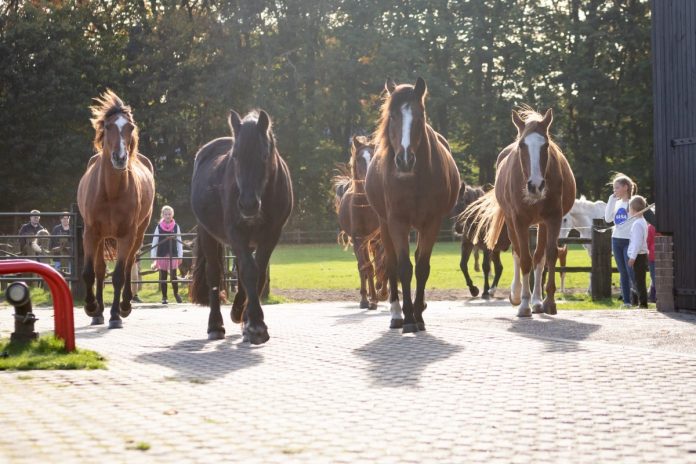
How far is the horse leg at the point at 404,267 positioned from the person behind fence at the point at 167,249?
9793 millimetres

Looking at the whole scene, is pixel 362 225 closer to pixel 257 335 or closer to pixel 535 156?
pixel 535 156

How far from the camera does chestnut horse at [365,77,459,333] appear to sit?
11.8m

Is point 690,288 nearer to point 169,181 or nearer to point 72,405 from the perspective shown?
point 72,405

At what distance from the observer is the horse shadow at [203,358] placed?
345 inches

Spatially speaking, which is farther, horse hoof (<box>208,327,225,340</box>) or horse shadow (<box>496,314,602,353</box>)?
horse hoof (<box>208,327,225,340</box>)

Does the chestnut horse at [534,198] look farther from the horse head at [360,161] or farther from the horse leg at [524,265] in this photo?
the horse head at [360,161]

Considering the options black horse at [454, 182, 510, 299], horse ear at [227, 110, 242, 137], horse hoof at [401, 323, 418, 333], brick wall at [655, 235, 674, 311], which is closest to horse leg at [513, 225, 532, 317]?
brick wall at [655, 235, 674, 311]

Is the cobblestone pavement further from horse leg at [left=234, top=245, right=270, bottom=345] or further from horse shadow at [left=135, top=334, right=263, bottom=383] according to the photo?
horse leg at [left=234, top=245, right=270, bottom=345]

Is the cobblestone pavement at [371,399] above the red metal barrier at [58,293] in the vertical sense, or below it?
below

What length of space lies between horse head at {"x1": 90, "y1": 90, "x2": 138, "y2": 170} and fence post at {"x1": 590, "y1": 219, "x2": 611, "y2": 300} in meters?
8.48

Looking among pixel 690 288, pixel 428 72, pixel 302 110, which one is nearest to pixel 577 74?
pixel 428 72

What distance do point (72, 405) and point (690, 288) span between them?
32.4 feet

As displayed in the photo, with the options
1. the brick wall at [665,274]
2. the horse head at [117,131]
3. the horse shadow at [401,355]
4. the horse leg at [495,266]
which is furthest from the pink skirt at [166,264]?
the horse shadow at [401,355]

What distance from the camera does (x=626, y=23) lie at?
58.9 m
